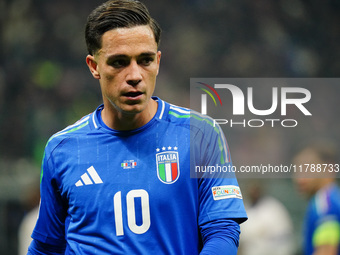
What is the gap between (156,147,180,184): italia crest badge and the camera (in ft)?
9.02

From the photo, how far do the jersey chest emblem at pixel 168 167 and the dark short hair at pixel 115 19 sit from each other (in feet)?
1.79

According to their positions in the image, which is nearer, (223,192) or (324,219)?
(223,192)

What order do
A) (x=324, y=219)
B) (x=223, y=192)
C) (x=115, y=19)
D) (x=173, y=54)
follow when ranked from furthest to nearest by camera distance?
(x=173, y=54) < (x=324, y=219) < (x=115, y=19) < (x=223, y=192)

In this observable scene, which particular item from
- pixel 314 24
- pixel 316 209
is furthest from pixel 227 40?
pixel 316 209

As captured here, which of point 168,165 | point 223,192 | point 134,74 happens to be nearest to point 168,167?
point 168,165

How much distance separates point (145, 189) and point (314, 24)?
934 cm

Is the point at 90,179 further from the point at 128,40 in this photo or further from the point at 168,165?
the point at 128,40

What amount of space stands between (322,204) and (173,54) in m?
6.13

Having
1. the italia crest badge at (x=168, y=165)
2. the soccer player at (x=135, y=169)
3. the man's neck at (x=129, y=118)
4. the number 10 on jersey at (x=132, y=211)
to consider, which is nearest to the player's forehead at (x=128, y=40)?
the soccer player at (x=135, y=169)

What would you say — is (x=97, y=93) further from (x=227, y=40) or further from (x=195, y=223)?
(x=195, y=223)

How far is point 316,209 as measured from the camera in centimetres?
541

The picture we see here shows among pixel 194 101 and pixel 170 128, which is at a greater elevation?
pixel 194 101

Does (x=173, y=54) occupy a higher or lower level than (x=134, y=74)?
higher

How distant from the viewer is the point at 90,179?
9.27 ft
